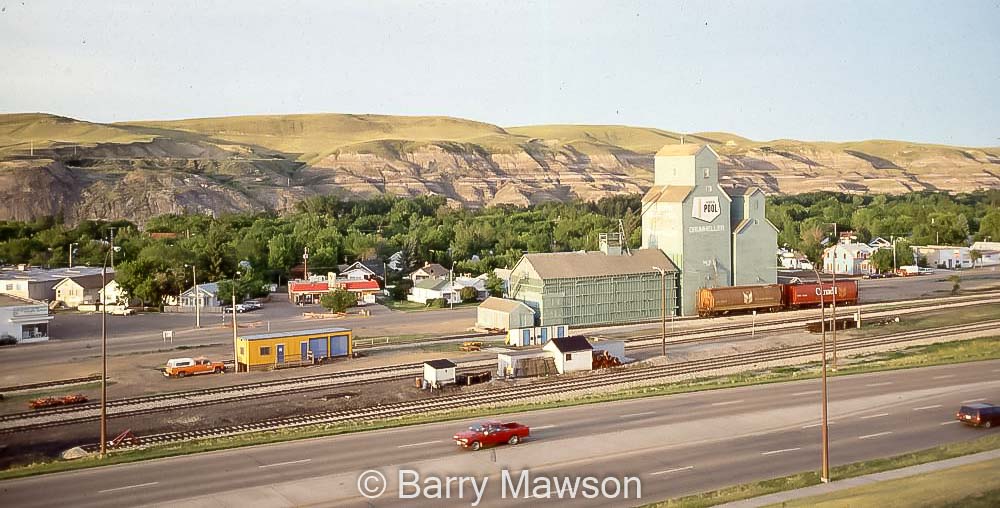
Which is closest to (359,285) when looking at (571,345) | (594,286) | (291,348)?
(594,286)

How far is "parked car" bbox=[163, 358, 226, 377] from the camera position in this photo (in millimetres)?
42688

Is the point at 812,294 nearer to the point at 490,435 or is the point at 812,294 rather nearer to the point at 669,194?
the point at 669,194

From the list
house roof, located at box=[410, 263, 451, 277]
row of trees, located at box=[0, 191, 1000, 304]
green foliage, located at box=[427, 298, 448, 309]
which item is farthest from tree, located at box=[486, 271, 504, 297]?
row of trees, located at box=[0, 191, 1000, 304]

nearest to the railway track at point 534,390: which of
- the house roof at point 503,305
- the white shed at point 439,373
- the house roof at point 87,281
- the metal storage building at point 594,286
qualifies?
the white shed at point 439,373

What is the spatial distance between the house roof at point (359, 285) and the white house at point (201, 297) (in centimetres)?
907

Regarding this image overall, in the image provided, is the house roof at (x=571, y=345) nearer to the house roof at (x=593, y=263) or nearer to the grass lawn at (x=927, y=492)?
the house roof at (x=593, y=263)

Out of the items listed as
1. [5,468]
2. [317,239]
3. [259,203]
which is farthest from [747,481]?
[259,203]

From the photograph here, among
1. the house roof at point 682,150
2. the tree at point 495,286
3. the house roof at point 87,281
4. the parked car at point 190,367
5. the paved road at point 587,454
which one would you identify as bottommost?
the paved road at point 587,454

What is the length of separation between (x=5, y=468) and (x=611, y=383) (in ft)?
73.2

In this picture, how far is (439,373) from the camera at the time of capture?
130ft

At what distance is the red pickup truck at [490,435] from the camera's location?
91.0 feet

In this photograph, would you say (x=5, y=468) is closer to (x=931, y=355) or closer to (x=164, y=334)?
(x=164, y=334)

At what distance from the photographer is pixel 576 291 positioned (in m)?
57.0

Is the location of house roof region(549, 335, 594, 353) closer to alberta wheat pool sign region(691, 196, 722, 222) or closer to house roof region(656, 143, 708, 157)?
alberta wheat pool sign region(691, 196, 722, 222)
